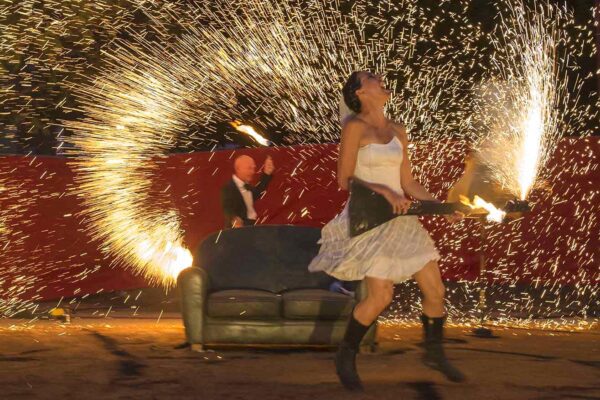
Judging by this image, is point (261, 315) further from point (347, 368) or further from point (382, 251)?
point (382, 251)

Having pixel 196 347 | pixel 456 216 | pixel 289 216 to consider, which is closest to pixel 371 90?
pixel 456 216

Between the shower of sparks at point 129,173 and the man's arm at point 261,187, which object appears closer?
the man's arm at point 261,187

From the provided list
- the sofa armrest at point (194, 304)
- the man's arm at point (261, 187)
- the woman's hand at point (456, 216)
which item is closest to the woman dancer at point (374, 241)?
the woman's hand at point (456, 216)

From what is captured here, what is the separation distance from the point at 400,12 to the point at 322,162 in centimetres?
383

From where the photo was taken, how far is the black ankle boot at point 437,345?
819cm

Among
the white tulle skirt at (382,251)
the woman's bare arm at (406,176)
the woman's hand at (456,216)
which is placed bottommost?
the white tulle skirt at (382,251)

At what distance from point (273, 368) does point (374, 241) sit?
1635 mm

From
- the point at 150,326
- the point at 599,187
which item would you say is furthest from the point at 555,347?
the point at 599,187

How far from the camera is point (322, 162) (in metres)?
17.2

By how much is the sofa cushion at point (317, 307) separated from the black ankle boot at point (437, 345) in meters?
1.81

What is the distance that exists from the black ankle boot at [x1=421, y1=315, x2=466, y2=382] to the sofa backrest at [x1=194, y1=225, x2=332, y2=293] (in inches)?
109

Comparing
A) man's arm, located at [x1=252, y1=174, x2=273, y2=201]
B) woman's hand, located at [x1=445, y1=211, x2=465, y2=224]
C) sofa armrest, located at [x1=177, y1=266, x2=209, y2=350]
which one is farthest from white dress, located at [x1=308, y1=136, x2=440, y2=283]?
man's arm, located at [x1=252, y1=174, x2=273, y2=201]

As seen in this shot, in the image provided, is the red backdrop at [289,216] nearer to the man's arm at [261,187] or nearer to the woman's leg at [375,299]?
the man's arm at [261,187]

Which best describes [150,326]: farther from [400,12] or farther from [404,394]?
[400,12]
